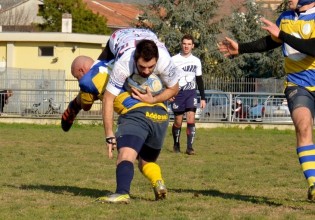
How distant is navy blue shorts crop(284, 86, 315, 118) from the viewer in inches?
349

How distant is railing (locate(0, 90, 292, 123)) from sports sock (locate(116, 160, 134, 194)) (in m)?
19.9

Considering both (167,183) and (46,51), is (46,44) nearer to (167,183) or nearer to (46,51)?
(46,51)

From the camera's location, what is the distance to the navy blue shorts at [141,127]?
885 centimetres

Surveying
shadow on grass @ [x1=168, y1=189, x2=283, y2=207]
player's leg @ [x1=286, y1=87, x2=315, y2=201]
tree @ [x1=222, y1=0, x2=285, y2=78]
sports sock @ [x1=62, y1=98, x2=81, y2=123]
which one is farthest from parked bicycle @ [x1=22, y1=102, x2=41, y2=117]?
player's leg @ [x1=286, y1=87, x2=315, y2=201]

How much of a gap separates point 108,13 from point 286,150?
5334cm

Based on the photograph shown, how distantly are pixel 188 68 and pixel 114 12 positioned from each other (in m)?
55.1

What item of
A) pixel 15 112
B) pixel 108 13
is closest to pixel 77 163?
pixel 15 112

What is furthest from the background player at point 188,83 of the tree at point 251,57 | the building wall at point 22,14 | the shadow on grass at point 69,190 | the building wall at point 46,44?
the building wall at point 22,14

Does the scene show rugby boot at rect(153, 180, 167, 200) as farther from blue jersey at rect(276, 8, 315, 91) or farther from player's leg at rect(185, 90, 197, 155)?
player's leg at rect(185, 90, 197, 155)

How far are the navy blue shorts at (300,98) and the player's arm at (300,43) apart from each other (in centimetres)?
43

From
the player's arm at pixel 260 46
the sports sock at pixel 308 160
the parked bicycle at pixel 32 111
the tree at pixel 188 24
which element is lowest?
the parked bicycle at pixel 32 111

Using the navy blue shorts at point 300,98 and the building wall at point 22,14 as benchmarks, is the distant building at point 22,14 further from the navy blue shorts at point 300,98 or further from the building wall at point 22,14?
the navy blue shorts at point 300,98

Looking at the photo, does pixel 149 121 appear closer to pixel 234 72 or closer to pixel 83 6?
pixel 234 72

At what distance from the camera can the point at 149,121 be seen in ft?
29.4
